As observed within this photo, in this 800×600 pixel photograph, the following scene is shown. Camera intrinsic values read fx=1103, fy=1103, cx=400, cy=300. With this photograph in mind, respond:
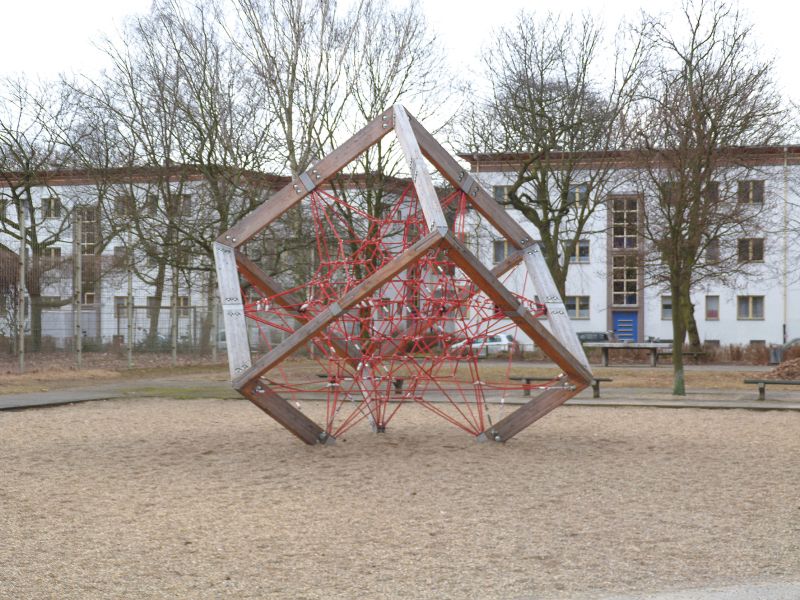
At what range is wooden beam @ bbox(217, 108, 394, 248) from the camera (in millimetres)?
12133

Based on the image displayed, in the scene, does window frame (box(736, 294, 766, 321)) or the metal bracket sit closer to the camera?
the metal bracket

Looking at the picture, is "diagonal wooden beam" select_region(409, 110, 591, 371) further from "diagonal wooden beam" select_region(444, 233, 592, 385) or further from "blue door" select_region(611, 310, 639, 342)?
"blue door" select_region(611, 310, 639, 342)

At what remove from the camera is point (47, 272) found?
2777 cm

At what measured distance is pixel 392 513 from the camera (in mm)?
8469

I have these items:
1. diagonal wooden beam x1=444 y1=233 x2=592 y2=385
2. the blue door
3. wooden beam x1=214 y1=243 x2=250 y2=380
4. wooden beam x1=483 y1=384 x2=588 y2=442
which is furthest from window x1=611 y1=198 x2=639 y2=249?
the blue door

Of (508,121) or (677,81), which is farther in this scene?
(508,121)

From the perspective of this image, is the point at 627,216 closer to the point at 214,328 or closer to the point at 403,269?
the point at 214,328

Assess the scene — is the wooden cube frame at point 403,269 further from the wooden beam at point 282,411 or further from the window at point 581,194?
the window at point 581,194

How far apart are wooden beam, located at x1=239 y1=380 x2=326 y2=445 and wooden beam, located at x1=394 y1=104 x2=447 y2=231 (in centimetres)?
251

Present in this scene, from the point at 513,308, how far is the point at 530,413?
1770 millimetres

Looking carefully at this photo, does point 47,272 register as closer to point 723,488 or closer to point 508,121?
point 508,121

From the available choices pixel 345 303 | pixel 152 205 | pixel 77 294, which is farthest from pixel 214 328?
pixel 345 303

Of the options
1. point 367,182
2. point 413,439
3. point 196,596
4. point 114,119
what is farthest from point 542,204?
point 196,596

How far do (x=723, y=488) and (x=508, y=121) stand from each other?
22279 millimetres
